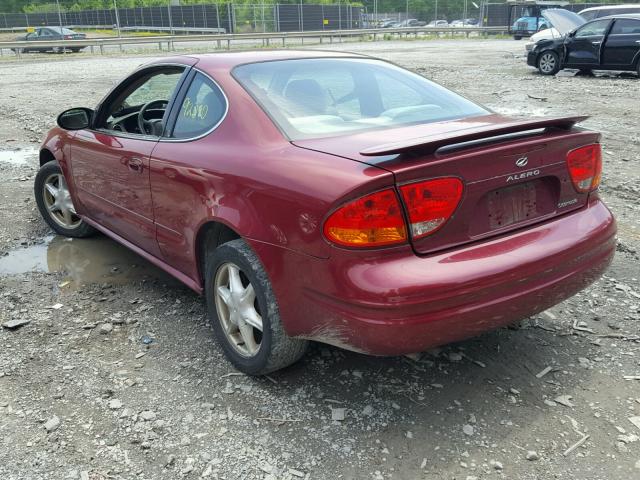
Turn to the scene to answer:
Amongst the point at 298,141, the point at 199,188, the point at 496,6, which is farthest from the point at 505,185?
the point at 496,6

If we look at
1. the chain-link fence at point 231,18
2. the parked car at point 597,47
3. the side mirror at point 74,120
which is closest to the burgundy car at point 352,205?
the side mirror at point 74,120

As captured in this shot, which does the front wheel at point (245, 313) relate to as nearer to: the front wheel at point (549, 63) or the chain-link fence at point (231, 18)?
the front wheel at point (549, 63)

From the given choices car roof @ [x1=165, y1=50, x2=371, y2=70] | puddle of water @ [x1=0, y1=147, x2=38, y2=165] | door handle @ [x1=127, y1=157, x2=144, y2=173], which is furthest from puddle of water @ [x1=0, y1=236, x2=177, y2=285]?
puddle of water @ [x1=0, y1=147, x2=38, y2=165]

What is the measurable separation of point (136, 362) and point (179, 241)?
688 millimetres

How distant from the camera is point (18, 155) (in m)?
8.43

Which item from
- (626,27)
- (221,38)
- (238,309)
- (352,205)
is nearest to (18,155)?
(238,309)

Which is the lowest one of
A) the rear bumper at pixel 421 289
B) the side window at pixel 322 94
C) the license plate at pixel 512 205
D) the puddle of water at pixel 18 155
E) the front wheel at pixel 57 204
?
the puddle of water at pixel 18 155

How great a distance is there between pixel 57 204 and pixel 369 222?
3.72m

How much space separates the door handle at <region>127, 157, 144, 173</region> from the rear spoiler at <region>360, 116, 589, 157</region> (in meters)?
1.63

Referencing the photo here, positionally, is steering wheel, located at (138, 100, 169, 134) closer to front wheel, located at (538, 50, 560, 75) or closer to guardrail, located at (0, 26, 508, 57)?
front wheel, located at (538, 50, 560, 75)

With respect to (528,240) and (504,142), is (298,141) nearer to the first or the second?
(504,142)

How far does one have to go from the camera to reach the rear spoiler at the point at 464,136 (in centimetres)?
242

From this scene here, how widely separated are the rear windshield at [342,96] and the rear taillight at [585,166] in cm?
68

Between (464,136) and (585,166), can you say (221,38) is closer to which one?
(585,166)
